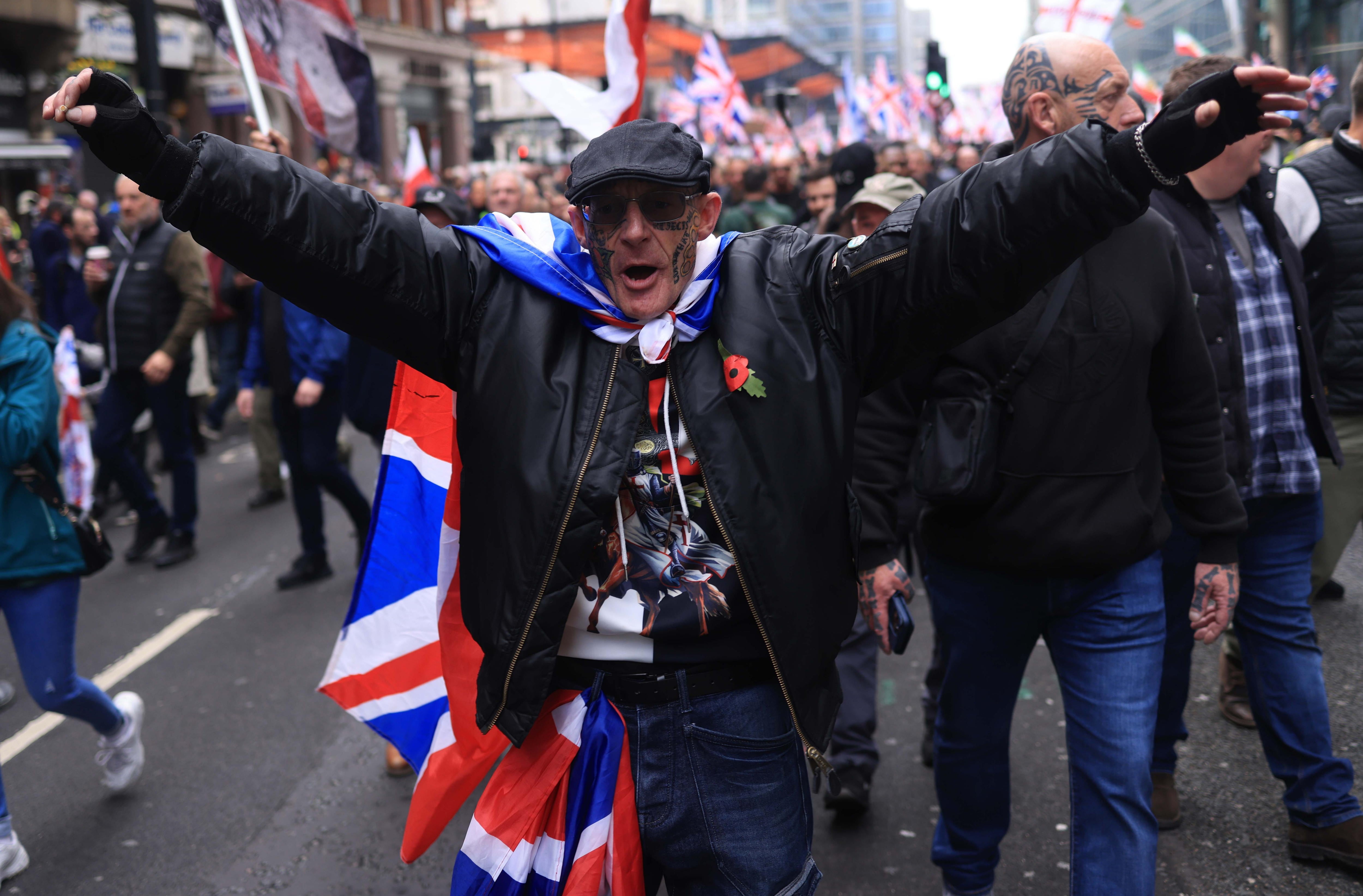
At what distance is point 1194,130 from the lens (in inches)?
67.4

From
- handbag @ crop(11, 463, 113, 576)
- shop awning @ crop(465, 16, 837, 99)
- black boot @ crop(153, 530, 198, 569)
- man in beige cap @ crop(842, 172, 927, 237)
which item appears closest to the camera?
handbag @ crop(11, 463, 113, 576)

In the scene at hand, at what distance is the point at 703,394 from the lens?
6.74 ft

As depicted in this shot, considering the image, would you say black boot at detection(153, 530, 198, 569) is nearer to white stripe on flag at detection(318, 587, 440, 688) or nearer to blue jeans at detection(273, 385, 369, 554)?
blue jeans at detection(273, 385, 369, 554)

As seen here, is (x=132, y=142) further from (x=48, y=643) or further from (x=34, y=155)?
(x=34, y=155)

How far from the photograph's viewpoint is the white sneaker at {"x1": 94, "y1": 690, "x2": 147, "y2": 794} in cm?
410

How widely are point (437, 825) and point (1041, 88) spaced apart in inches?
86.2

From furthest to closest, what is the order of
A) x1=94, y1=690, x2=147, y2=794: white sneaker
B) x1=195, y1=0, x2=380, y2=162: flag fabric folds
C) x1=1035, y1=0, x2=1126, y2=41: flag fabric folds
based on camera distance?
x1=1035, y1=0, x2=1126, y2=41: flag fabric folds, x1=195, y1=0, x2=380, y2=162: flag fabric folds, x1=94, y1=690, x2=147, y2=794: white sneaker

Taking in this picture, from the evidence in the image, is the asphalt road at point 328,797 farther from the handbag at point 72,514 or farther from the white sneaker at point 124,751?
the handbag at point 72,514

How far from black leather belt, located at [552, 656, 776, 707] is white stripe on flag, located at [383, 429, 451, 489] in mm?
739

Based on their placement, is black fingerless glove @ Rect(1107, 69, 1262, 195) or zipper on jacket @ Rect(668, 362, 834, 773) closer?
black fingerless glove @ Rect(1107, 69, 1262, 195)

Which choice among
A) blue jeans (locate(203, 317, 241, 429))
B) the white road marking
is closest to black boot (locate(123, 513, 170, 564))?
the white road marking

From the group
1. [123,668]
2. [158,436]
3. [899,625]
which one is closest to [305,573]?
[123,668]

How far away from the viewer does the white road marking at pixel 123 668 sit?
4730 mm

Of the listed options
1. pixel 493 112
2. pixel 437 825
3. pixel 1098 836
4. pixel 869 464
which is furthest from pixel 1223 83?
pixel 493 112
